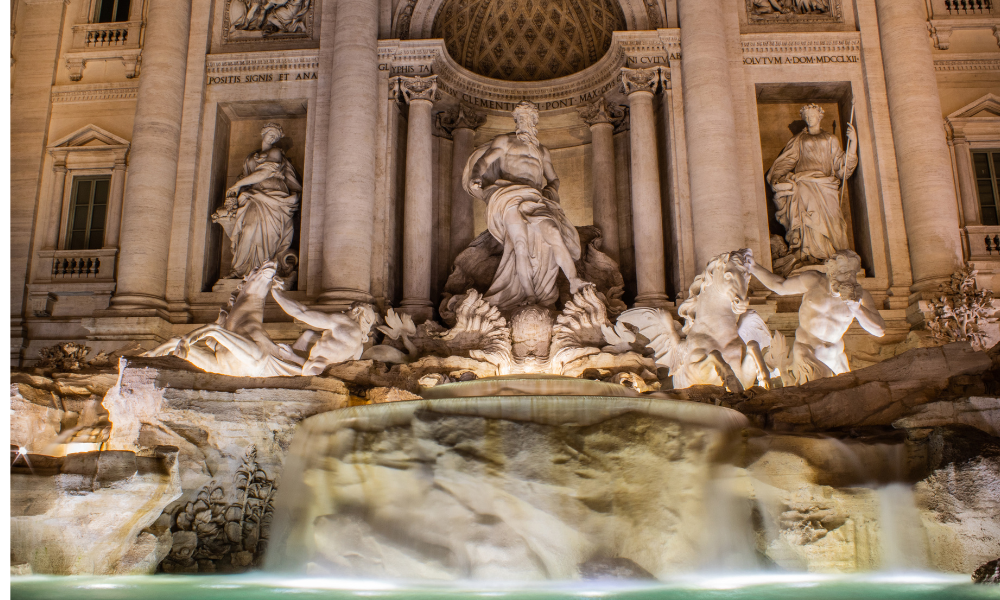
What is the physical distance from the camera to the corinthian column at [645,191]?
1320 centimetres

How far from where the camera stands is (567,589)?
561cm

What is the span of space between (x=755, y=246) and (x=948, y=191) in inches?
127

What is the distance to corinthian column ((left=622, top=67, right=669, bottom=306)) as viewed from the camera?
43.3 feet

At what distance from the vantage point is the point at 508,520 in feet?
19.9

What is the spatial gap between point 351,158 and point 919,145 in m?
9.54

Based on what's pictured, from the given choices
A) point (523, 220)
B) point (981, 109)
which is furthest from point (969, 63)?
point (523, 220)

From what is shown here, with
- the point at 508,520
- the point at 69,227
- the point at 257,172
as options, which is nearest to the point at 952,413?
the point at 508,520

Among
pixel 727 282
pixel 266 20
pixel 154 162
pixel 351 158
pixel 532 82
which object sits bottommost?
pixel 727 282

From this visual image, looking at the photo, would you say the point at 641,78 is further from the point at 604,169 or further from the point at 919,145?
the point at 919,145

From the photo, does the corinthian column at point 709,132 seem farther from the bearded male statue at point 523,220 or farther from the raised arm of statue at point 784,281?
the raised arm of statue at point 784,281

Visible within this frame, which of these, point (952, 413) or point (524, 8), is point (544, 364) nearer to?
point (952, 413)

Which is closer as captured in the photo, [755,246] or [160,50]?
[755,246]

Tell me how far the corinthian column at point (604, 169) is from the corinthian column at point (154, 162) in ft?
25.1

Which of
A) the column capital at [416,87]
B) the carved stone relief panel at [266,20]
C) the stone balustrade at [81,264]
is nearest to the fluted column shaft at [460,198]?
the column capital at [416,87]
